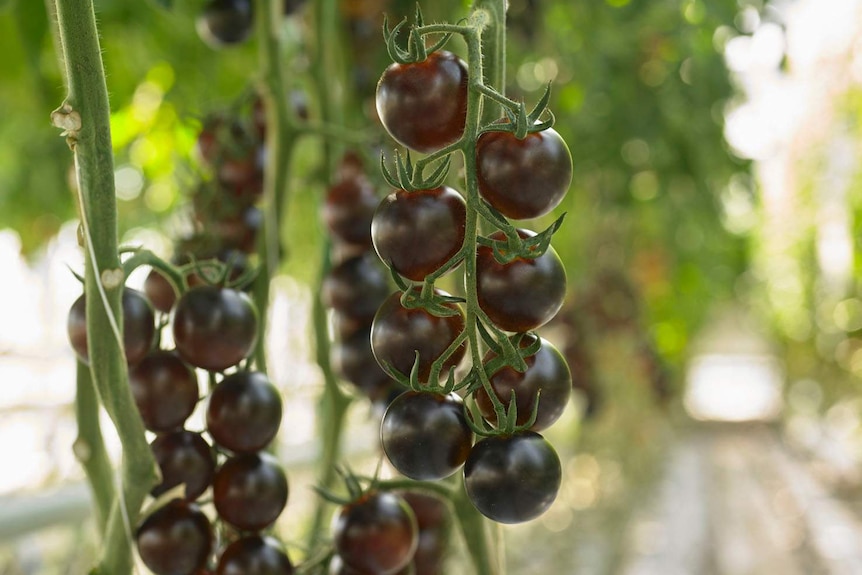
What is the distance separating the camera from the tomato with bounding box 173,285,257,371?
386 millimetres

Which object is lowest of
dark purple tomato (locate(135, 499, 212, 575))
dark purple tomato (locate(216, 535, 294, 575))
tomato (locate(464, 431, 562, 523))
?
dark purple tomato (locate(216, 535, 294, 575))

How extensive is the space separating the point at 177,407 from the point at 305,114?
0.37 m

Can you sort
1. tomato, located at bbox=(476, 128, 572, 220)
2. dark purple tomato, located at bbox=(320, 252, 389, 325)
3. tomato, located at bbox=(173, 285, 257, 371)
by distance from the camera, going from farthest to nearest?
dark purple tomato, located at bbox=(320, 252, 389, 325) → tomato, located at bbox=(173, 285, 257, 371) → tomato, located at bbox=(476, 128, 572, 220)

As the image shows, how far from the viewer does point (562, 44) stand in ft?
4.41

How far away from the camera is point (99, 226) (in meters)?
0.33

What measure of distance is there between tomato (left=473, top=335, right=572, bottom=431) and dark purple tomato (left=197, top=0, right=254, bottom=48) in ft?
1.25

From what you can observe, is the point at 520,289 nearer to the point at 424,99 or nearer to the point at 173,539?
the point at 424,99

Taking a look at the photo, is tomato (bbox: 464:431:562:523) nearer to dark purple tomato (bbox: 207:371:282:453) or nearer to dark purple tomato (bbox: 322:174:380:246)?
dark purple tomato (bbox: 207:371:282:453)

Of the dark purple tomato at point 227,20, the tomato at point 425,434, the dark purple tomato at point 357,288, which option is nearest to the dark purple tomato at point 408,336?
the tomato at point 425,434

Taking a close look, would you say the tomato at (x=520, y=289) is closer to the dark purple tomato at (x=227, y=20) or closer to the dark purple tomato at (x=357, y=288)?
the dark purple tomato at (x=357, y=288)

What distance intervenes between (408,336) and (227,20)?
38 cm

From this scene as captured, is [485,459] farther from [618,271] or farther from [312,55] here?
[618,271]

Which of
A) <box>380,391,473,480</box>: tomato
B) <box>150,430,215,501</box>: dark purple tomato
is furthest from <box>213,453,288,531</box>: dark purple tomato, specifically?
<box>380,391,473,480</box>: tomato

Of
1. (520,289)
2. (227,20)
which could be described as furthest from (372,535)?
(227,20)
